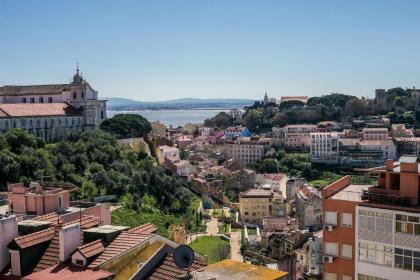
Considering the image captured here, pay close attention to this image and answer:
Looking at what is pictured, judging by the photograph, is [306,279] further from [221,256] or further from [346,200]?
[221,256]

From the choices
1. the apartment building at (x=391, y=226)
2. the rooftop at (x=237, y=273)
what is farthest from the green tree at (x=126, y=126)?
A: the rooftop at (x=237, y=273)

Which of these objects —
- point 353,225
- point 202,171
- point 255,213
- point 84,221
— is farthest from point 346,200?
point 202,171

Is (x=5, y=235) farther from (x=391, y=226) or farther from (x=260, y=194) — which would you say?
(x=260, y=194)

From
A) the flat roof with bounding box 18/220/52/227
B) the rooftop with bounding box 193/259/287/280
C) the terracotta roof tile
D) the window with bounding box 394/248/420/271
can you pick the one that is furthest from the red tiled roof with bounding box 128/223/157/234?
the terracotta roof tile

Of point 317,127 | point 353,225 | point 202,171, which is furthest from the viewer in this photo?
point 317,127

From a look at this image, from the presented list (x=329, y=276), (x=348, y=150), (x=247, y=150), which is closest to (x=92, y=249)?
(x=329, y=276)

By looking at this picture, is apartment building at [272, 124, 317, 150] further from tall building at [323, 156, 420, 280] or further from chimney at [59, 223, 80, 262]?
chimney at [59, 223, 80, 262]
